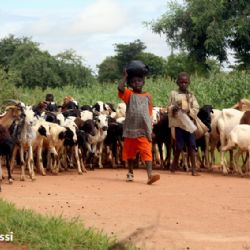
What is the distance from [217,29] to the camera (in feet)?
102

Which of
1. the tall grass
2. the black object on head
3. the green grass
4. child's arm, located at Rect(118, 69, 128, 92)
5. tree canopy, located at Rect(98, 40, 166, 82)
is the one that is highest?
tree canopy, located at Rect(98, 40, 166, 82)

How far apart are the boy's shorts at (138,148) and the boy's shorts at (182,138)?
69.2 inches

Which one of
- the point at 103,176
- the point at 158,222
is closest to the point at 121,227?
the point at 158,222

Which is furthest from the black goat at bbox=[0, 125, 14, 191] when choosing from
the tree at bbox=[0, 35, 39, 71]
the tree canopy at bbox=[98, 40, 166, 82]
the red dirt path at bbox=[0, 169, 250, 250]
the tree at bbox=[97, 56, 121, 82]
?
the tree at bbox=[97, 56, 121, 82]

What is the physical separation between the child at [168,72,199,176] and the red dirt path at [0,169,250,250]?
707 mm

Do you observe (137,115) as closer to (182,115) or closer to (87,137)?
(182,115)

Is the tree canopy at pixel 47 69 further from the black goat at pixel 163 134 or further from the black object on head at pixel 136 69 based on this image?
the black object on head at pixel 136 69

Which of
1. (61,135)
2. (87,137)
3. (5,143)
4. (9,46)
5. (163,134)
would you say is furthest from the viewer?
(9,46)

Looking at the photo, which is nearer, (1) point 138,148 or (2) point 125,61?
(1) point 138,148

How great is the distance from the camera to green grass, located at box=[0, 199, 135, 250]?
6.71 m

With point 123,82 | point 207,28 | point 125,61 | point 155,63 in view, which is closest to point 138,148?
point 123,82

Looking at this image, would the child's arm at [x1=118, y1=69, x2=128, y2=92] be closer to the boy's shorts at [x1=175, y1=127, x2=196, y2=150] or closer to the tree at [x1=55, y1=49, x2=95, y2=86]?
the boy's shorts at [x1=175, y1=127, x2=196, y2=150]

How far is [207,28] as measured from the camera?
1250 inches

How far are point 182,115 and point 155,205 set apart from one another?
4.67 m
